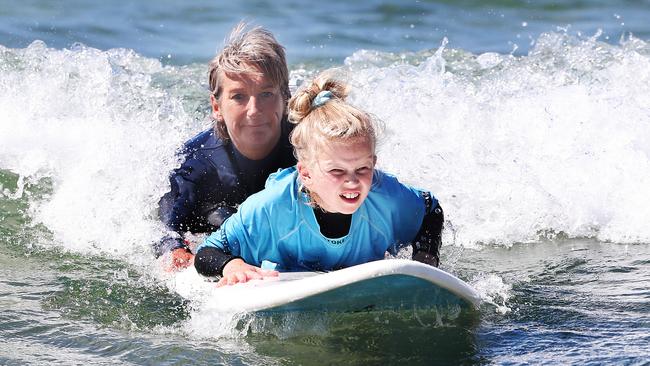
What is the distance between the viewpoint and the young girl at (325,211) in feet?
12.0

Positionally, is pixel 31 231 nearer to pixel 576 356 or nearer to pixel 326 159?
pixel 326 159

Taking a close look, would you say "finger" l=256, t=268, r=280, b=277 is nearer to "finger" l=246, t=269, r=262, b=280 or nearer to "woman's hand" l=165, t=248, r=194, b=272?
"finger" l=246, t=269, r=262, b=280

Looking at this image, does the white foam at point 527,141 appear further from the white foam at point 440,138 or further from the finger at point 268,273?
the finger at point 268,273

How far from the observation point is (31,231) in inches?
220

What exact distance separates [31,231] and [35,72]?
116 inches

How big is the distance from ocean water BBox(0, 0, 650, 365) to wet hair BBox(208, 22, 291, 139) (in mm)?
607

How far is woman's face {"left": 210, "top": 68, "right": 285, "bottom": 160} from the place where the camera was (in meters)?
4.50

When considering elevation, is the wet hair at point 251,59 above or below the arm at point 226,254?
above

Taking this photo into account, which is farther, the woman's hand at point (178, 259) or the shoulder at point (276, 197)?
the woman's hand at point (178, 259)

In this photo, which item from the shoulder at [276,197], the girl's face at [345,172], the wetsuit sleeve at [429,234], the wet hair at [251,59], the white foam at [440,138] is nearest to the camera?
the girl's face at [345,172]

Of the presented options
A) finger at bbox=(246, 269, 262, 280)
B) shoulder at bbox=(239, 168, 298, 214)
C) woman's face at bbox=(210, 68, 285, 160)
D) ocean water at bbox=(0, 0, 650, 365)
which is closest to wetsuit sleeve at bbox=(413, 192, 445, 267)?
ocean water at bbox=(0, 0, 650, 365)

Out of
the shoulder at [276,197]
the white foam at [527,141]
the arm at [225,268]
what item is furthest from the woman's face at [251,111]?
the white foam at [527,141]

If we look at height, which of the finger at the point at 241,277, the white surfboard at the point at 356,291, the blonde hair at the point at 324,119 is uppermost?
the blonde hair at the point at 324,119

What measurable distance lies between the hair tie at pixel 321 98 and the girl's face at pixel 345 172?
238mm
